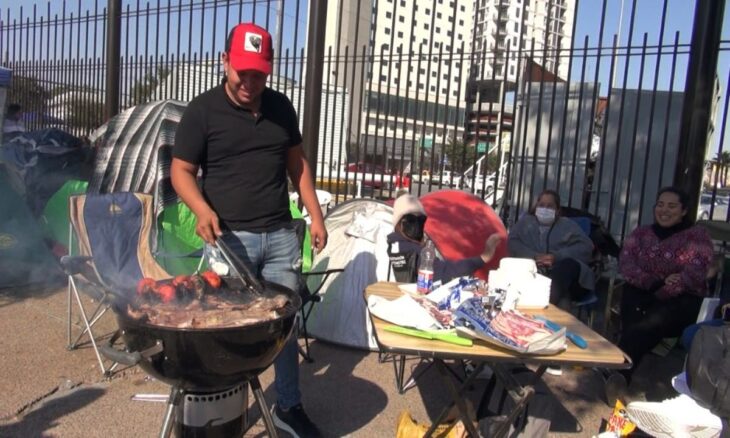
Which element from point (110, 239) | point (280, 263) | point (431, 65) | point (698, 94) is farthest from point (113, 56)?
point (698, 94)

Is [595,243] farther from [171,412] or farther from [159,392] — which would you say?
[171,412]

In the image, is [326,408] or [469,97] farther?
[469,97]

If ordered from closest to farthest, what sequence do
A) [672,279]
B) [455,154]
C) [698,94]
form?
[672,279], [698,94], [455,154]

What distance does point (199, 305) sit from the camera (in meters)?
2.39

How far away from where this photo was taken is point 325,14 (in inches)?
252

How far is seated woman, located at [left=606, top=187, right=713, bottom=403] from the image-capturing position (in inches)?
157

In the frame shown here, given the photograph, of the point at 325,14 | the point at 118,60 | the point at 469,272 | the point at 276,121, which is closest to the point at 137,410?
the point at 276,121

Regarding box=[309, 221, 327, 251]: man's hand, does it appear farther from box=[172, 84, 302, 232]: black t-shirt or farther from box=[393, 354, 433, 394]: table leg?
box=[393, 354, 433, 394]: table leg

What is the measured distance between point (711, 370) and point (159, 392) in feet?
9.74

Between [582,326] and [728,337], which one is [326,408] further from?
[728,337]

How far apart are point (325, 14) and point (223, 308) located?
4.81m

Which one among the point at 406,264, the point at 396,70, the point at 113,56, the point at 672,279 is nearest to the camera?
the point at 406,264

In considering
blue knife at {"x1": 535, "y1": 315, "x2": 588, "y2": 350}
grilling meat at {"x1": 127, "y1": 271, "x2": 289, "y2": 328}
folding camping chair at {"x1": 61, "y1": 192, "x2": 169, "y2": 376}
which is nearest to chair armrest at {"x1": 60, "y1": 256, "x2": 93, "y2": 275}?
folding camping chair at {"x1": 61, "y1": 192, "x2": 169, "y2": 376}

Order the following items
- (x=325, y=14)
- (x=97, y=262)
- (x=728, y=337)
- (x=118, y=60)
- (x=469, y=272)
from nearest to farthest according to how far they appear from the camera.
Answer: (x=728, y=337), (x=469, y=272), (x=97, y=262), (x=325, y=14), (x=118, y=60)
